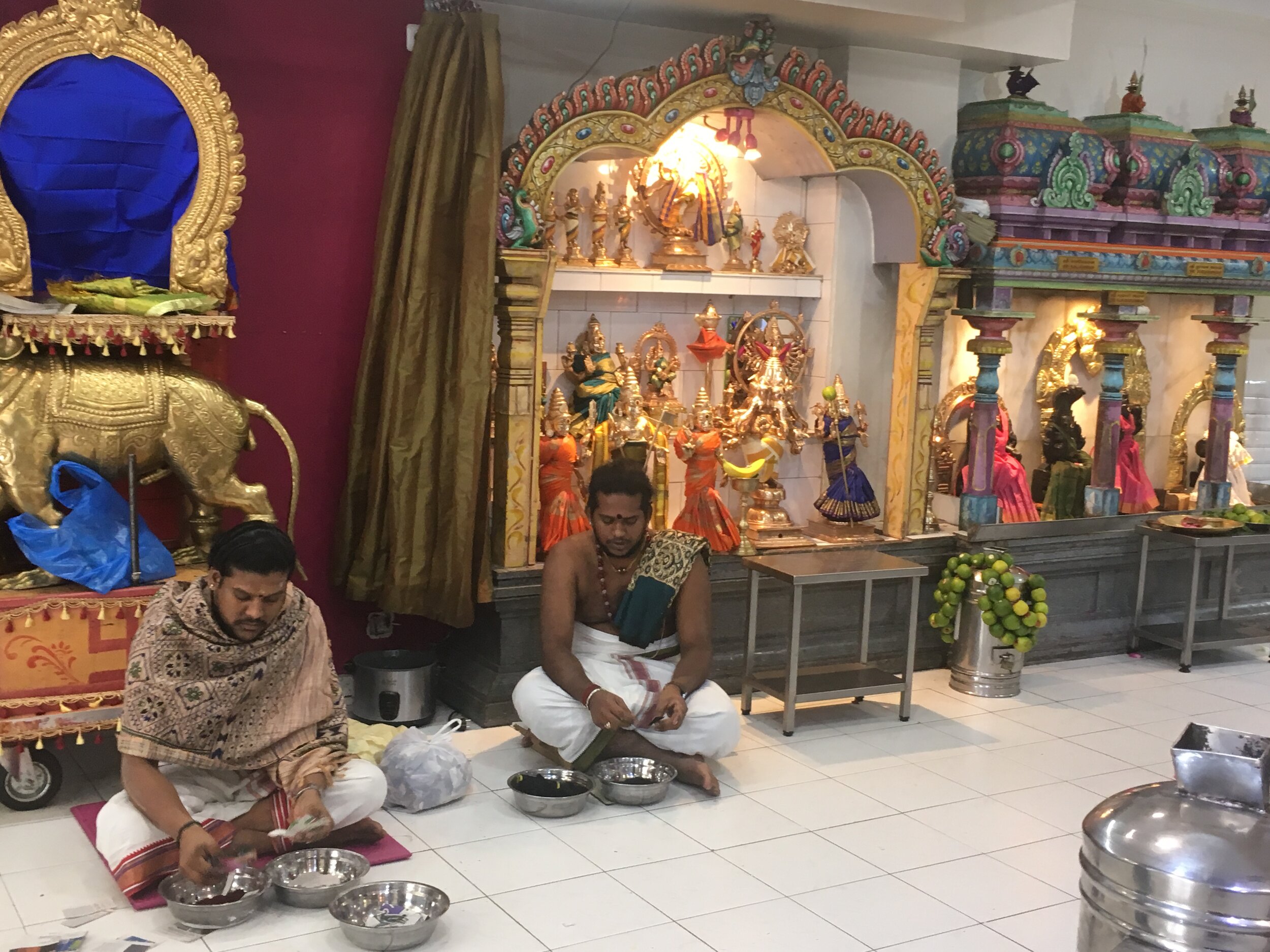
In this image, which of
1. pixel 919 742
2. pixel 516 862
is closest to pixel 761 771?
pixel 919 742

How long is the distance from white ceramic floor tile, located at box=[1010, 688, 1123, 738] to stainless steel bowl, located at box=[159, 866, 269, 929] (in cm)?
338

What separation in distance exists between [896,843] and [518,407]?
226 centimetres

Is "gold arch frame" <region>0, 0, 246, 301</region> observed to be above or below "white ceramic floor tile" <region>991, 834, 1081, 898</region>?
above

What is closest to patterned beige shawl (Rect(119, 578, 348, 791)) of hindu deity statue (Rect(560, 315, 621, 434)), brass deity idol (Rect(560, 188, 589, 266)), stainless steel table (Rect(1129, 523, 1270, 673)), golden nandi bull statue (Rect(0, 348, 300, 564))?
golden nandi bull statue (Rect(0, 348, 300, 564))

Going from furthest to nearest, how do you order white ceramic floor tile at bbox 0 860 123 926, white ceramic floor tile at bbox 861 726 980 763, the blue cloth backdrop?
white ceramic floor tile at bbox 861 726 980 763 < the blue cloth backdrop < white ceramic floor tile at bbox 0 860 123 926

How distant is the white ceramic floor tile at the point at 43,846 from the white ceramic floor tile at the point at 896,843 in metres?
2.34

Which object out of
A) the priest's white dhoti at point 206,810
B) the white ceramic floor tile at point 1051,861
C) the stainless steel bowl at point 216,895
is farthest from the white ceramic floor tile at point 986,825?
the stainless steel bowl at point 216,895

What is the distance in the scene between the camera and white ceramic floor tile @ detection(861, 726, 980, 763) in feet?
17.5

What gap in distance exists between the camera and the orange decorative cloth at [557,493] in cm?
573

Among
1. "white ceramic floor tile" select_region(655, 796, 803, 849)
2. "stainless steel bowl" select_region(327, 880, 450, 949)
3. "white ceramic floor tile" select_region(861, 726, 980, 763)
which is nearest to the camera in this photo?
"stainless steel bowl" select_region(327, 880, 450, 949)

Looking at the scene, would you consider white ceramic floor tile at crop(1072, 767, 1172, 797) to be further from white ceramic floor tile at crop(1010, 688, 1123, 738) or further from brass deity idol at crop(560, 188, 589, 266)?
brass deity idol at crop(560, 188, 589, 266)

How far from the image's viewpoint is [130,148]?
464 centimetres

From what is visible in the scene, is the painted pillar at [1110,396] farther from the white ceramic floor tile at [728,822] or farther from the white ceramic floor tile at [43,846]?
the white ceramic floor tile at [43,846]

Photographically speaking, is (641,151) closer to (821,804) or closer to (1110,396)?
(821,804)
